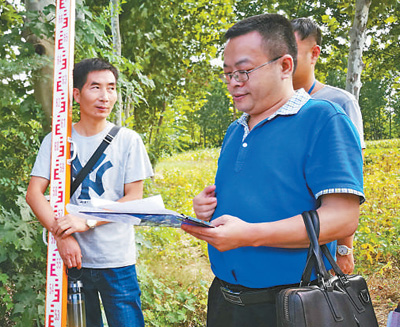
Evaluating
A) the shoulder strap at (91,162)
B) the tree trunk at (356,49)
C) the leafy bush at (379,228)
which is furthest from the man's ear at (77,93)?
the tree trunk at (356,49)

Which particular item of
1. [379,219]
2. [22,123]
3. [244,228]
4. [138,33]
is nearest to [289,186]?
[244,228]

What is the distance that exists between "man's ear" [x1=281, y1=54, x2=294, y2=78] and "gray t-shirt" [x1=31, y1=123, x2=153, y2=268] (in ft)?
3.44

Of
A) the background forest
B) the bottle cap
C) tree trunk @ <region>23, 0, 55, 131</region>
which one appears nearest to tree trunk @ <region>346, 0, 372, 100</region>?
the background forest

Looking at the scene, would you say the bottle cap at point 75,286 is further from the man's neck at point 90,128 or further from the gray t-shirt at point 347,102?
the gray t-shirt at point 347,102

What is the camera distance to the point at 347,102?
222 centimetres

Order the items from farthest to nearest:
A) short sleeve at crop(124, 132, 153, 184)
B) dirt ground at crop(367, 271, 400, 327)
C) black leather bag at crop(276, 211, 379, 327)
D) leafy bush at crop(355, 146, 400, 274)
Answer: leafy bush at crop(355, 146, 400, 274) < dirt ground at crop(367, 271, 400, 327) < short sleeve at crop(124, 132, 153, 184) < black leather bag at crop(276, 211, 379, 327)

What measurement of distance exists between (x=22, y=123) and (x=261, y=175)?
2.18 meters

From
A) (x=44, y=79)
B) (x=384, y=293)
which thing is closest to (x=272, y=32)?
(x=44, y=79)

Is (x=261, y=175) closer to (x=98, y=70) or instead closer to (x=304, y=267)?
(x=304, y=267)

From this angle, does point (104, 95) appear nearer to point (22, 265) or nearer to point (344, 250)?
point (22, 265)

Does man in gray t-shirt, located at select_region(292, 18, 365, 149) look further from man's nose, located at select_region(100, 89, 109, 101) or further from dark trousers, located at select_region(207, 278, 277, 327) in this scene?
dark trousers, located at select_region(207, 278, 277, 327)

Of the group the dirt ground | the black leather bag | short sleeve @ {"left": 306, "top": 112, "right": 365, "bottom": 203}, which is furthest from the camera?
the dirt ground

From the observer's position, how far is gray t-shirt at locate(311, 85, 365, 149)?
7.22 feet

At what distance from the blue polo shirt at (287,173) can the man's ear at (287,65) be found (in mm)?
90
